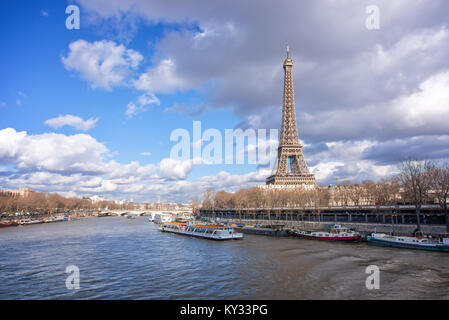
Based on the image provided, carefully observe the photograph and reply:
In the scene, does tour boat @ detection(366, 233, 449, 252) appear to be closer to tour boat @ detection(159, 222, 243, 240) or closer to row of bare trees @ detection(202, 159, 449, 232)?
row of bare trees @ detection(202, 159, 449, 232)

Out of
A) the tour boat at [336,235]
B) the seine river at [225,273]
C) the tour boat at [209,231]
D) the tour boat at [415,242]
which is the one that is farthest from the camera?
the tour boat at [209,231]

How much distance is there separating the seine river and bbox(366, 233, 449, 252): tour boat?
1621mm

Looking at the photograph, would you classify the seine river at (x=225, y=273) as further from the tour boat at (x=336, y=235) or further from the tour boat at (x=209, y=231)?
the tour boat at (x=209, y=231)

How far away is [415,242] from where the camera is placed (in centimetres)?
3791

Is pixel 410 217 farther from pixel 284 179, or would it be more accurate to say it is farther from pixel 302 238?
pixel 284 179

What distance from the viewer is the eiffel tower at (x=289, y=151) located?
11612 cm

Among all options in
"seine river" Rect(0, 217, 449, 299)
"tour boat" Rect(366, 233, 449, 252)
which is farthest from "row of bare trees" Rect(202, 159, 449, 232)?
"seine river" Rect(0, 217, 449, 299)

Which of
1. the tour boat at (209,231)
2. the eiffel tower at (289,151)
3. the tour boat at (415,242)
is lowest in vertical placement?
the tour boat at (209,231)

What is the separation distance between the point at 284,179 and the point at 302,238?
64739mm

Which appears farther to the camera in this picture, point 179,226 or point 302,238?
point 179,226

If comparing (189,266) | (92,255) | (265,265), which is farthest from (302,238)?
(92,255)

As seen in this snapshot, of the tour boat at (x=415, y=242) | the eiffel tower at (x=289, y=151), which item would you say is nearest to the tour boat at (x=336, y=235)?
the tour boat at (x=415, y=242)

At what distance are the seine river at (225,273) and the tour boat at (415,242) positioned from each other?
162 cm
